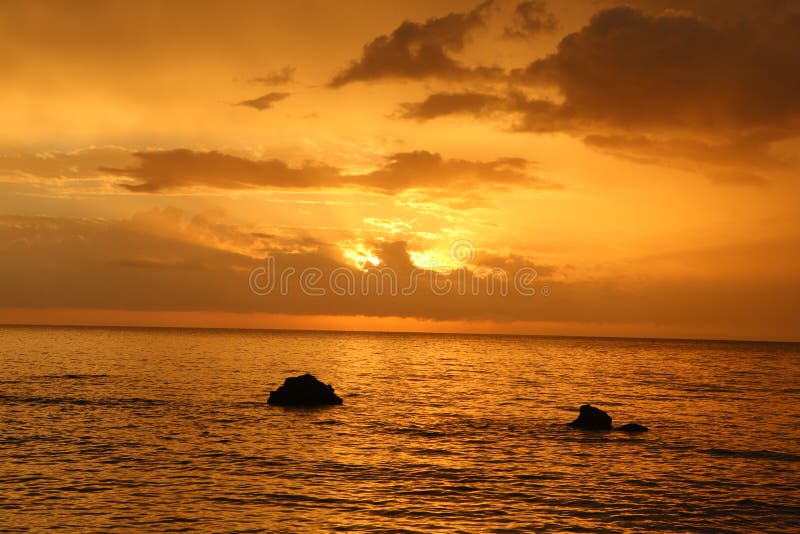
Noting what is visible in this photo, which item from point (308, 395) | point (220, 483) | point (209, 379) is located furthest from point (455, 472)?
point (209, 379)

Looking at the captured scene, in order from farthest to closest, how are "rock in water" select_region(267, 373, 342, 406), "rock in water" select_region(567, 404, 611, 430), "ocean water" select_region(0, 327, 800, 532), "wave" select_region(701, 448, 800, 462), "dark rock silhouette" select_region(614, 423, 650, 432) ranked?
"rock in water" select_region(267, 373, 342, 406), "rock in water" select_region(567, 404, 611, 430), "dark rock silhouette" select_region(614, 423, 650, 432), "wave" select_region(701, 448, 800, 462), "ocean water" select_region(0, 327, 800, 532)

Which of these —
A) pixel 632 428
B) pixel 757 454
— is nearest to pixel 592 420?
pixel 632 428

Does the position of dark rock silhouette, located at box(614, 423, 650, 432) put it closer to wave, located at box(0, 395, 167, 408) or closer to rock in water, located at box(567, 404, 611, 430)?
rock in water, located at box(567, 404, 611, 430)

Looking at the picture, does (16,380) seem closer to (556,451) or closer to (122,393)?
(122,393)

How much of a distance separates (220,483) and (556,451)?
2156 centimetres

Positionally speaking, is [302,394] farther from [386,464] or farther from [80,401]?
[386,464]

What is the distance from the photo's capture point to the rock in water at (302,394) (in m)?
63.8

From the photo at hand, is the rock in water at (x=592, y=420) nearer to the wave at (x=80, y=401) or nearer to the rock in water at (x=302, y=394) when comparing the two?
the rock in water at (x=302, y=394)

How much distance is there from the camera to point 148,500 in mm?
28172

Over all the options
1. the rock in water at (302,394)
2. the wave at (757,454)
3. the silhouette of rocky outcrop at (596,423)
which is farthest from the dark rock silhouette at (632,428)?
the rock in water at (302,394)

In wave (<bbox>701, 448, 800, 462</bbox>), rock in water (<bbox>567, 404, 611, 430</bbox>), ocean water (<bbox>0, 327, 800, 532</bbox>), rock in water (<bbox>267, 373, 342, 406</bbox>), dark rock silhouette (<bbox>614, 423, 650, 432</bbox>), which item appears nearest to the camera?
ocean water (<bbox>0, 327, 800, 532</bbox>)

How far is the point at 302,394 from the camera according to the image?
6412 centimetres

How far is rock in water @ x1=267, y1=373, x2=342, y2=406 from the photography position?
63.8 meters

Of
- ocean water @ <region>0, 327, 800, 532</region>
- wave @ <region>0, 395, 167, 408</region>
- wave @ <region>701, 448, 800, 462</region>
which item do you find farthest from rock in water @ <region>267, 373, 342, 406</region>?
wave @ <region>701, 448, 800, 462</region>
